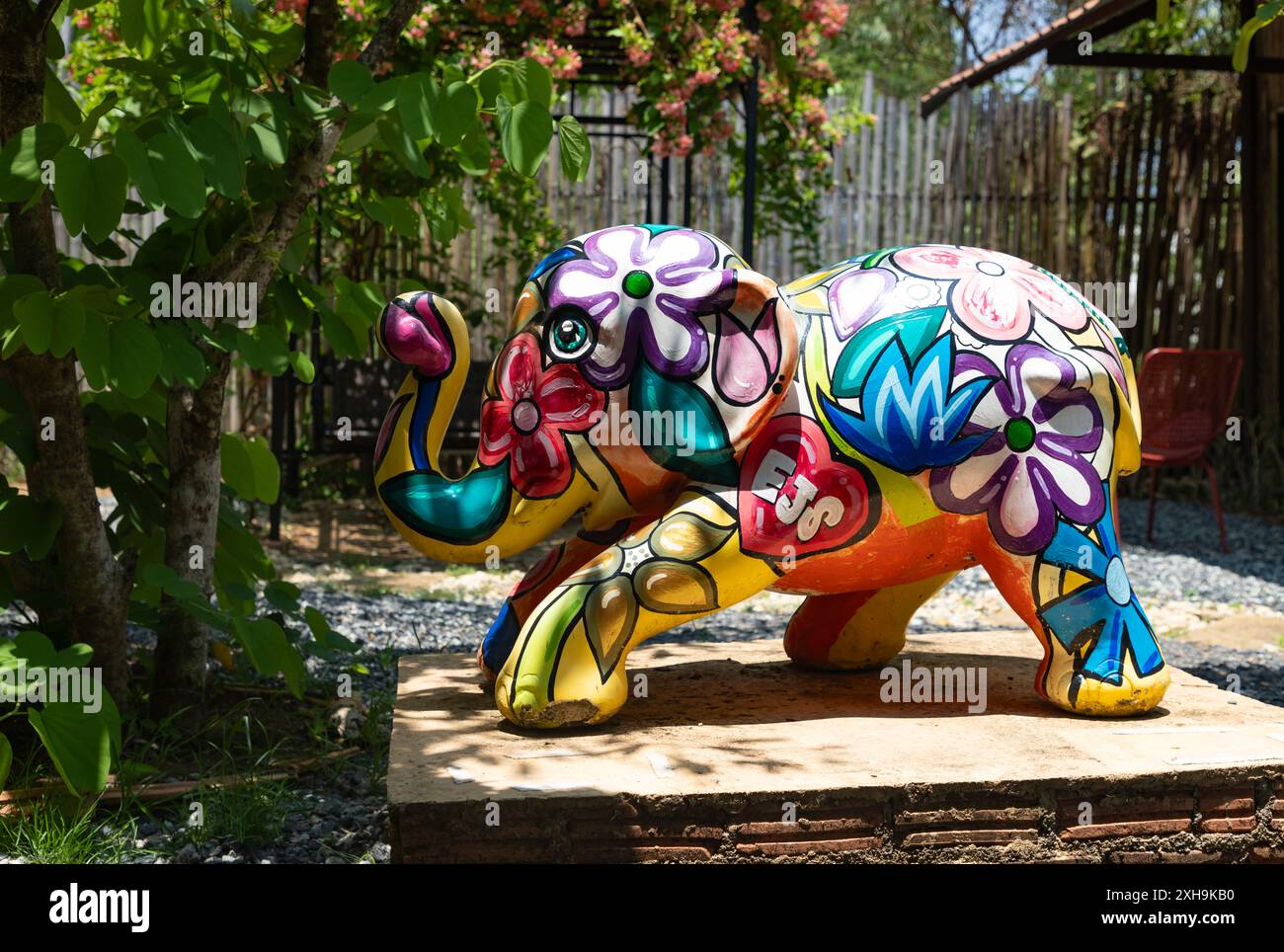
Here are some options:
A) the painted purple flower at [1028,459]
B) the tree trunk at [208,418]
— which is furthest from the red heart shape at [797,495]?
the tree trunk at [208,418]

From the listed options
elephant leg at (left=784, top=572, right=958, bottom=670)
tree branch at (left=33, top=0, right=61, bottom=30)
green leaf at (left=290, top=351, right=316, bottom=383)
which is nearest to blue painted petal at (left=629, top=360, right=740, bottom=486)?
elephant leg at (left=784, top=572, right=958, bottom=670)

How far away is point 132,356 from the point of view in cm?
284

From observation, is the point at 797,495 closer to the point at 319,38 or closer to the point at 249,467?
the point at 249,467

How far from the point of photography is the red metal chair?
7660mm

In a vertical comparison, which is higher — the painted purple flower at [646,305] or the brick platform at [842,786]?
the painted purple flower at [646,305]

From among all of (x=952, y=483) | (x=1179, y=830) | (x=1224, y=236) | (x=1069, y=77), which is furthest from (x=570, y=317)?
(x=1069, y=77)

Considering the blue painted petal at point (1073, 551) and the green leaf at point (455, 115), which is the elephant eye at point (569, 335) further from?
the blue painted petal at point (1073, 551)

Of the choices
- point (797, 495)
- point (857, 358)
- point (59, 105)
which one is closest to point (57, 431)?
point (59, 105)

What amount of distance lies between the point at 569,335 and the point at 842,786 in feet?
3.80

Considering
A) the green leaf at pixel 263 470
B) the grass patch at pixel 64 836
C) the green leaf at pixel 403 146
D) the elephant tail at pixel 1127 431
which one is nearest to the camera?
the green leaf at pixel 403 146

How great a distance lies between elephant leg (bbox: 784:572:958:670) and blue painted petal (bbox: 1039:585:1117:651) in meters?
0.47

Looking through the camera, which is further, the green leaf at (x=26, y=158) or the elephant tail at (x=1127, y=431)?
the elephant tail at (x=1127, y=431)

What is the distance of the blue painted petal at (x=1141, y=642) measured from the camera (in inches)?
124

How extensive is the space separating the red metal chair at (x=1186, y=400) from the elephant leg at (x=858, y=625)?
4.53 meters
